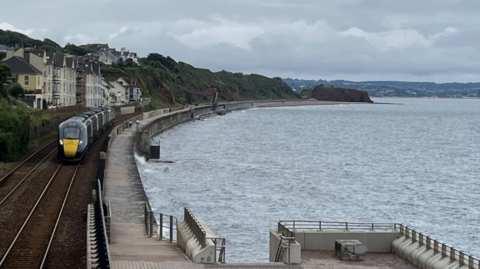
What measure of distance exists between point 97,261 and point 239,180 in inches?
1372

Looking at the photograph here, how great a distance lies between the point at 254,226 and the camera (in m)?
33.8

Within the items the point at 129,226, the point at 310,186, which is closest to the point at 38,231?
the point at 129,226

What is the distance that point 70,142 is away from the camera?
133 ft

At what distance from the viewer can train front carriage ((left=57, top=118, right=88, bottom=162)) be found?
4050 centimetres

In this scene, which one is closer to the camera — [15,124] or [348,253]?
[348,253]

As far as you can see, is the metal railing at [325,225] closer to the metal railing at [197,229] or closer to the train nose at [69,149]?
the metal railing at [197,229]

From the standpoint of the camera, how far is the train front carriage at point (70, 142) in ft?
133

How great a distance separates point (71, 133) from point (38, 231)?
18708 millimetres

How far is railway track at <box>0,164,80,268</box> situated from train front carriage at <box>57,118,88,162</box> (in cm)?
664

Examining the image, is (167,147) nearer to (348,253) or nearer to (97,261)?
(348,253)

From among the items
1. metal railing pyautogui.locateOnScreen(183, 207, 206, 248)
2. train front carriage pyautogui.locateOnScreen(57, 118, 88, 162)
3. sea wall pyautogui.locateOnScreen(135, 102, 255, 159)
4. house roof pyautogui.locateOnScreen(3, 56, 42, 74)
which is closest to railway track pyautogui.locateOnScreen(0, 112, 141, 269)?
train front carriage pyautogui.locateOnScreen(57, 118, 88, 162)

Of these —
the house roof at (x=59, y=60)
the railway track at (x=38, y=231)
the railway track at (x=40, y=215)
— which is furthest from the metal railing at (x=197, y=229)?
the house roof at (x=59, y=60)

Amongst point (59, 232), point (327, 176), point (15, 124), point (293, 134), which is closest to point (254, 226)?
point (59, 232)

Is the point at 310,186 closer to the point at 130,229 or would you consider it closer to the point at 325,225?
the point at 325,225
